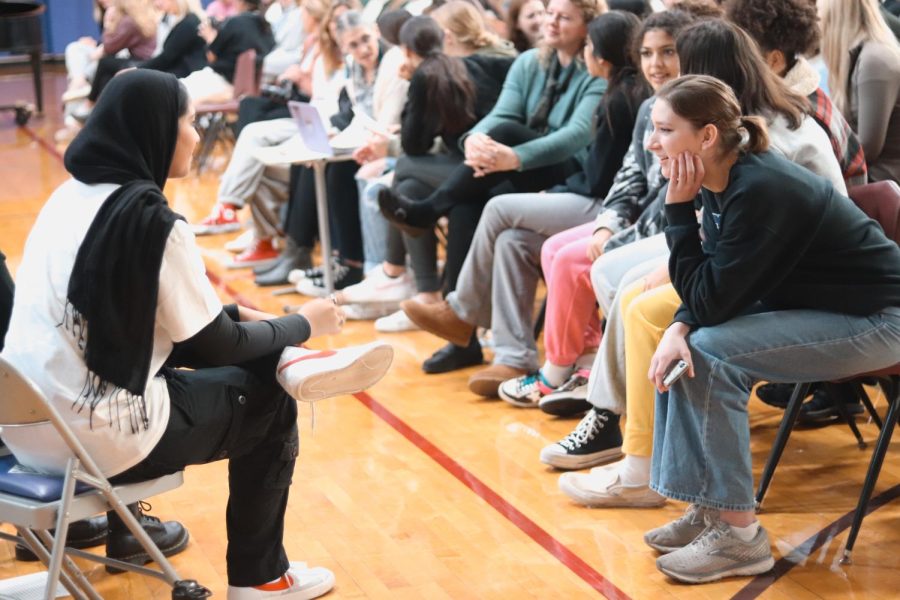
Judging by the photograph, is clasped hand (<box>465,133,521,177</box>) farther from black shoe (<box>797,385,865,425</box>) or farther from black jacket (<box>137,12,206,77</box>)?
black jacket (<box>137,12,206,77</box>)

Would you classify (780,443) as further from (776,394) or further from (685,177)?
(685,177)

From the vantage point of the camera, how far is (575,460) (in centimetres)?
361

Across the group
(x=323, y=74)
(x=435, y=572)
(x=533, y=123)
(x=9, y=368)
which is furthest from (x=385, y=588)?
(x=323, y=74)

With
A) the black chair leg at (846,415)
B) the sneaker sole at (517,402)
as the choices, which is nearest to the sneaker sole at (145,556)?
the sneaker sole at (517,402)

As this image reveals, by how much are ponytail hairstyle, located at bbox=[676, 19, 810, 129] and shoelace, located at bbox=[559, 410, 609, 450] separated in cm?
103

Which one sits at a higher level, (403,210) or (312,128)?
(312,128)

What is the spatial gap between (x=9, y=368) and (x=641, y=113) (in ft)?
7.53

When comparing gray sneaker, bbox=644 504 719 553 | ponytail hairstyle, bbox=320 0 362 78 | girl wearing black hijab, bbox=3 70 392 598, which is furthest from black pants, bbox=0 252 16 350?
ponytail hairstyle, bbox=320 0 362 78

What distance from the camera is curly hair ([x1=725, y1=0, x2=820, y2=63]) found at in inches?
138

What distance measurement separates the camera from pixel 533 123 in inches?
187

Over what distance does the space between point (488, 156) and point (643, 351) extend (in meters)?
1.57

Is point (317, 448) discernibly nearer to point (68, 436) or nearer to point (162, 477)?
point (162, 477)

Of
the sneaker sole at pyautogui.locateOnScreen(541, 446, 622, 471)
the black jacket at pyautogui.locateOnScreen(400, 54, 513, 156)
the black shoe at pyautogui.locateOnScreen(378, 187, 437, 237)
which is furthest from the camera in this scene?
the black jacket at pyautogui.locateOnScreen(400, 54, 513, 156)

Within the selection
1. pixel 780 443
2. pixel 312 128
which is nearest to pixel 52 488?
pixel 780 443
